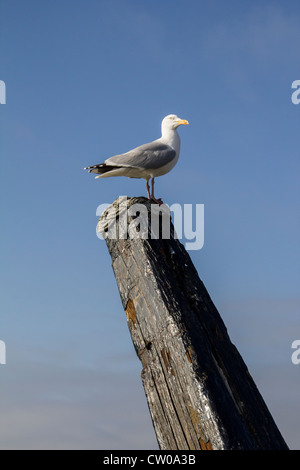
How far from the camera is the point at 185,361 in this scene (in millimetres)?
3770

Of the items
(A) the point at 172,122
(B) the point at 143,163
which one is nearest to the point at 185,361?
(B) the point at 143,163

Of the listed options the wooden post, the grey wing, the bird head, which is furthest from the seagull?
the wooden post

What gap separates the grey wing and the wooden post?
15.9ft

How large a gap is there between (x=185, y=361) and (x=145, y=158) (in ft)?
20.2

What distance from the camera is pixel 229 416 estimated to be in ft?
11.9

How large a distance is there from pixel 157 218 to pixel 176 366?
5.68ft

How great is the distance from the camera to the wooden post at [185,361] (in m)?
3.61

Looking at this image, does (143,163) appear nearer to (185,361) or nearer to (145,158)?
(145,158)

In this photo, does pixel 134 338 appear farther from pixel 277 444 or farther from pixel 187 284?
pixel 277 444

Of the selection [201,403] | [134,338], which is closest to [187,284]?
[134,338]

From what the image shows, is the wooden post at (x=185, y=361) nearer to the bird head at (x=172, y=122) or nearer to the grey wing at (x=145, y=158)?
the grey wing at (x=145, y=158)

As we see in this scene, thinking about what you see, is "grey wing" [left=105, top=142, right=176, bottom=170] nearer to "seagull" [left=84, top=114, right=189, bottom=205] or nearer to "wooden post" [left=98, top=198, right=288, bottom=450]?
"seagull" [left=84, top=114, right=189, bottom=205]

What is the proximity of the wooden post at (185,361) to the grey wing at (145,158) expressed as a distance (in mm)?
4833
